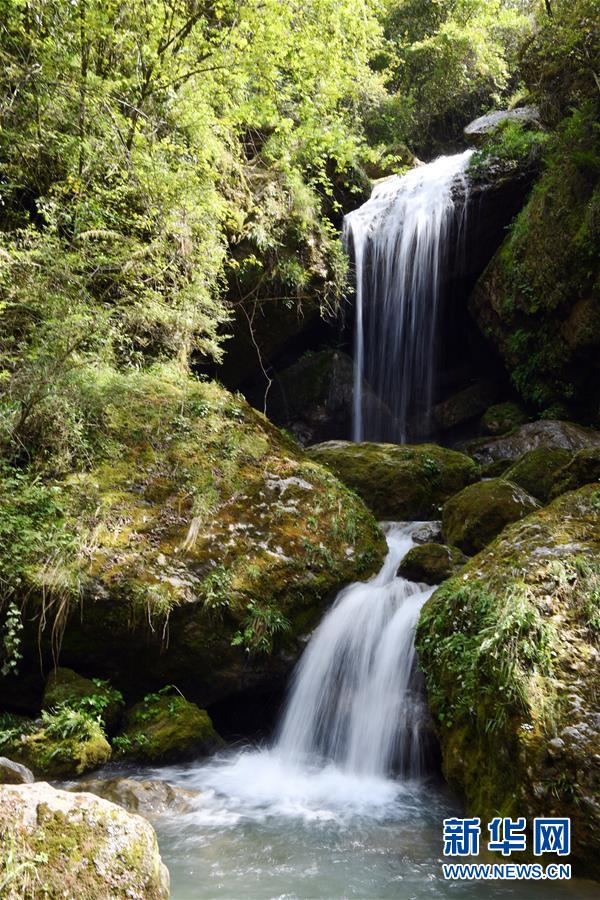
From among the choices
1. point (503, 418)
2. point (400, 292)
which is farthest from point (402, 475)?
point (400, 292)

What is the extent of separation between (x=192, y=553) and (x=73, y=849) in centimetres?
345

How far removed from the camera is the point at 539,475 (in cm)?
784

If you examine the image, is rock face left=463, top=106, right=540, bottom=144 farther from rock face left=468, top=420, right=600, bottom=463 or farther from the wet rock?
the wet rock

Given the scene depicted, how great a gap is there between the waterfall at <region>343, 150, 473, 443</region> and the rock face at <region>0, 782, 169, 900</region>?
34.9 ft

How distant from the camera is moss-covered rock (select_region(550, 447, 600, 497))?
6.05 metres

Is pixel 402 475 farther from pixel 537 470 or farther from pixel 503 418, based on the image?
pixel 503 418

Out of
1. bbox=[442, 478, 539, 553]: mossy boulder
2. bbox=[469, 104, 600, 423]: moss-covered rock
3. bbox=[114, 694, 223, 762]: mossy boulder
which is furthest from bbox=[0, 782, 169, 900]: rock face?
bbox=[469, 104, 600, 423]: moss-covered rock

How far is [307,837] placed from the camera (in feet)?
13.2

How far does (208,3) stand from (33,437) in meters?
5.71

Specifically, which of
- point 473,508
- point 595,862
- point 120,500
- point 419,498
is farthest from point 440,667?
point 419,498

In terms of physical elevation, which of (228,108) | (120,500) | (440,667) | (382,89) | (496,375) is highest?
(382,89)

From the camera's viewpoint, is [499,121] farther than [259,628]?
Yes

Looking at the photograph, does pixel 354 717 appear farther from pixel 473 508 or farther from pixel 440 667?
pixel 473 508

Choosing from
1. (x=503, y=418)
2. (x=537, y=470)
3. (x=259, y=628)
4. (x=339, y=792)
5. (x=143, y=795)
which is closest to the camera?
(x=143, y=795)
